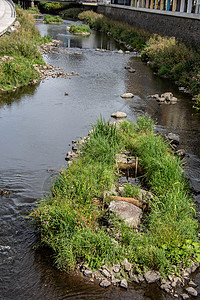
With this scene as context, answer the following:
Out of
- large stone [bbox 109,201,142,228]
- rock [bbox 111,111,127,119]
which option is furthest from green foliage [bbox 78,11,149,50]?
large stone [bbox 109,201,142,228]

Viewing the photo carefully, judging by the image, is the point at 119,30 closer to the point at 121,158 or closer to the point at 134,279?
the point at 121,158

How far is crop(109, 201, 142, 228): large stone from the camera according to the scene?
24.2 feet

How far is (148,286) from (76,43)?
2976 cm

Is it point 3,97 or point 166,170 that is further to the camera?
point 3,97

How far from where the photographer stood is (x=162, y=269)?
630cm

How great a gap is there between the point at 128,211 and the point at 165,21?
28.6 m

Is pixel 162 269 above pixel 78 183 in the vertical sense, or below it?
below

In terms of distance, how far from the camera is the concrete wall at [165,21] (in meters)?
26.4

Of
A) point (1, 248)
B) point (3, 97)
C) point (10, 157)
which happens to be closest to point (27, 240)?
point (1, 248)

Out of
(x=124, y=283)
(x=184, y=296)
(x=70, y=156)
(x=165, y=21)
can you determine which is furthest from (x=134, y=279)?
(x=165, y=21)

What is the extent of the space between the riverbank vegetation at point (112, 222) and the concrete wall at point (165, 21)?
60.8 ft

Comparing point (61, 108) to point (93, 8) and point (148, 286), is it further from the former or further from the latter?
point (93, 8)

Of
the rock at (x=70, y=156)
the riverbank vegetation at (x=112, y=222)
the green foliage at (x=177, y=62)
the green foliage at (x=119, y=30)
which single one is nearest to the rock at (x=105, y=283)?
the riverbank vegetation at (x=112, y=222)

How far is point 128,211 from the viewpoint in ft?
24.6
